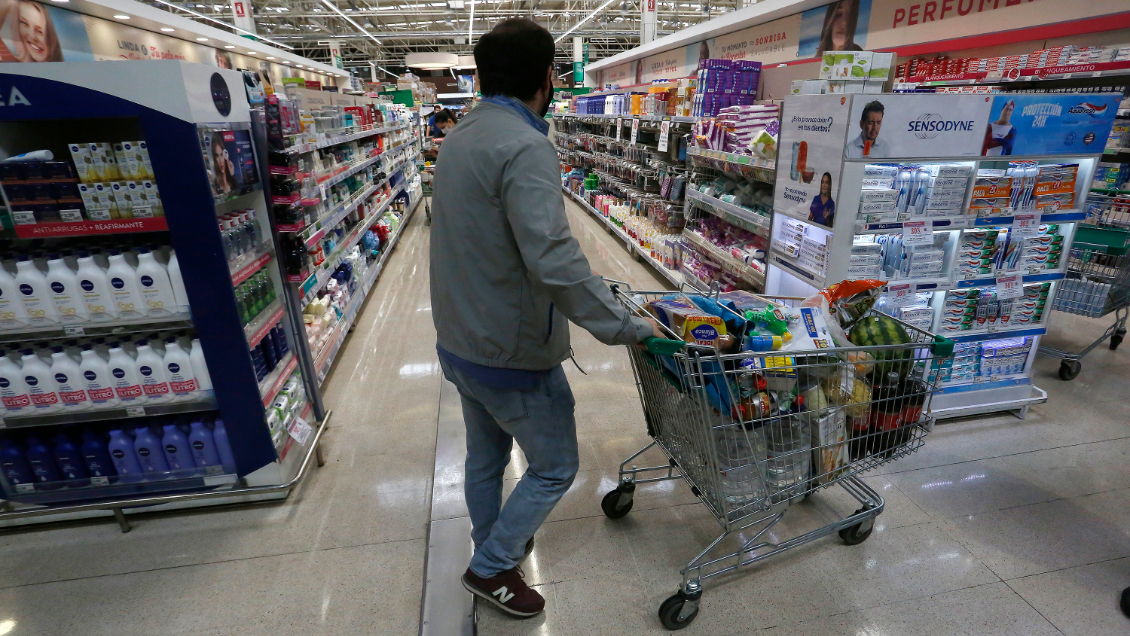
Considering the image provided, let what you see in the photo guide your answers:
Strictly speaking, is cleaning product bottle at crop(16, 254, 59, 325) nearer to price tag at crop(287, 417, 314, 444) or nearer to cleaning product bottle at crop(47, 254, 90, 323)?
cleaning product bottle at crop(47, 254, 90, 323)

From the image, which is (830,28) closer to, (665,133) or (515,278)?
(665,133)

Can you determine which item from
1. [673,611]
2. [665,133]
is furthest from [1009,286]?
[665,133]

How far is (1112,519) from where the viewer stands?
8.19ft

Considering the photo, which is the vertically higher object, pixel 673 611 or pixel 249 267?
pixel 249 267

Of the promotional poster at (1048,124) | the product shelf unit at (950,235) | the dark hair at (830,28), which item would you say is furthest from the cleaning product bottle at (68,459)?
the dark hair at (830,28)

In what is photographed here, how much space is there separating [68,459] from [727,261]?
12.9 feet

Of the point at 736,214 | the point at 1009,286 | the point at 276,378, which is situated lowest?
the point at 276,378

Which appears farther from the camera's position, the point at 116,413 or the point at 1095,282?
the point at 1095,282

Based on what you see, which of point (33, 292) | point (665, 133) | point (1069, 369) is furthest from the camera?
point (665, 133)

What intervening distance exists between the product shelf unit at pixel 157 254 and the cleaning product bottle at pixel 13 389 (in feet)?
0.08

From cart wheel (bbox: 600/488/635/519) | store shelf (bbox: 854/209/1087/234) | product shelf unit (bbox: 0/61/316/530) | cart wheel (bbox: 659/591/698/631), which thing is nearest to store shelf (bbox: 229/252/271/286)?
product shelf unit (bbox: 0/61/316/530)

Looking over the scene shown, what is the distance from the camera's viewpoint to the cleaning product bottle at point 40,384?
2.32m

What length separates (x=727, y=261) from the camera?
4180mm

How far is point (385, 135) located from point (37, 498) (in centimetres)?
681
